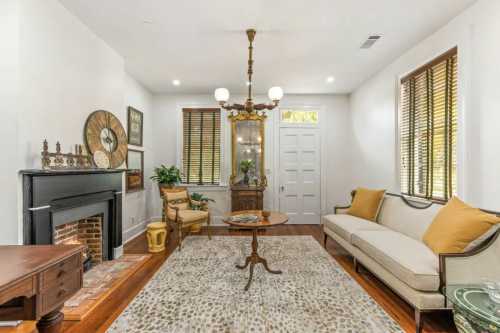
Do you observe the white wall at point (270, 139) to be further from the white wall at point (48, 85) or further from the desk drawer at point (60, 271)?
the desk drawer at point (60, 271)

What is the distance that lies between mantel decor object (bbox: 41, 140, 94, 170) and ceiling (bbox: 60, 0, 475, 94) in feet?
4.89

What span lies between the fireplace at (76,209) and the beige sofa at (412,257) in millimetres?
3128

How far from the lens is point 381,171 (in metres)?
4.25

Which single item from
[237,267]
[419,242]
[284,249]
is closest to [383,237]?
[419,242]

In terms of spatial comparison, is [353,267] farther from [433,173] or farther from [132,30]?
[132,30]

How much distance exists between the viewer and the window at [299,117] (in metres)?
5.52

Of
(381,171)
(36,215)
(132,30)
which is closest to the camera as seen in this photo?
(36,215)

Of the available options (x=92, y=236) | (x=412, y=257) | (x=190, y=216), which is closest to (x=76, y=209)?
(x=92, y=236)

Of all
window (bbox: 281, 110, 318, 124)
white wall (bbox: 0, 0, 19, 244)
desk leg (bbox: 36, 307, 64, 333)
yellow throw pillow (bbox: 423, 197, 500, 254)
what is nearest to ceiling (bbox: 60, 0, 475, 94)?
white wall (bbox: 0, 0, 19, 244)

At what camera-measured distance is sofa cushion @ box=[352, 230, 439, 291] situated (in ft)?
6.27

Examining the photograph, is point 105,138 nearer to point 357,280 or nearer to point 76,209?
point 76,209

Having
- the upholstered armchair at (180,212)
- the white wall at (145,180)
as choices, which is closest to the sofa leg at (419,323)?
the upholstered armchair at (180,212)

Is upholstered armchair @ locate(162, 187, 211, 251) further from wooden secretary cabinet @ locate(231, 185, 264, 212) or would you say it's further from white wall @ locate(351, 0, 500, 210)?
white wall @ locate(351, 0, 500, 210)

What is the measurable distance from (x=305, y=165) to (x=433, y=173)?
2648 mm
